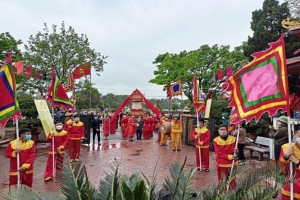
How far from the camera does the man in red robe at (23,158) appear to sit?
17.1 feet

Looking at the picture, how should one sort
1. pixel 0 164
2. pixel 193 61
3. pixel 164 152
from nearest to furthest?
pixel 0 164 < pixel 164 152 < pixel 193 61

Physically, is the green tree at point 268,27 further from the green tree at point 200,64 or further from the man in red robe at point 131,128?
the man in red robe at point 131,128

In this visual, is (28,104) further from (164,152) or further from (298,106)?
(298,106)

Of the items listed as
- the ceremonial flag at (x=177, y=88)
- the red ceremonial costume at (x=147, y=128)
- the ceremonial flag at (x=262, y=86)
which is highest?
the ceremonial flag at (x=177, y=88)

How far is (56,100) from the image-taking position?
766 cm

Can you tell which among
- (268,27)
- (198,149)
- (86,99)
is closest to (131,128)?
(198,149)

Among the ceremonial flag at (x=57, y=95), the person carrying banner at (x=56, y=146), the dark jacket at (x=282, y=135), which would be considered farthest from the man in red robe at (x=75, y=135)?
the dark jacket at (x=282, y=135)

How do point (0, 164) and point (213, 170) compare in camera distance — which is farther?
point (0, 164)

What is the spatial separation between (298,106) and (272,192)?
31.2 feet

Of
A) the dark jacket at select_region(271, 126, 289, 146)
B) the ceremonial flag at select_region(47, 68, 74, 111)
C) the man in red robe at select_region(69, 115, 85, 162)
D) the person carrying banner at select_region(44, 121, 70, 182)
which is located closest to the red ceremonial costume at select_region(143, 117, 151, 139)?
the man in red robe at select_region(69, 115, 85, 162)

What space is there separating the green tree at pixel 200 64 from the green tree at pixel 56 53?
10336 millimetres

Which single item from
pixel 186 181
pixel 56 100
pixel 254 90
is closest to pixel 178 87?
pixel 56 100

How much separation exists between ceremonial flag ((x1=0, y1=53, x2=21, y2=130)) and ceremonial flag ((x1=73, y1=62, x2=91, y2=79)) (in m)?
13.3

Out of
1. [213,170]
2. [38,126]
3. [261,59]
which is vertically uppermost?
[261,59]
